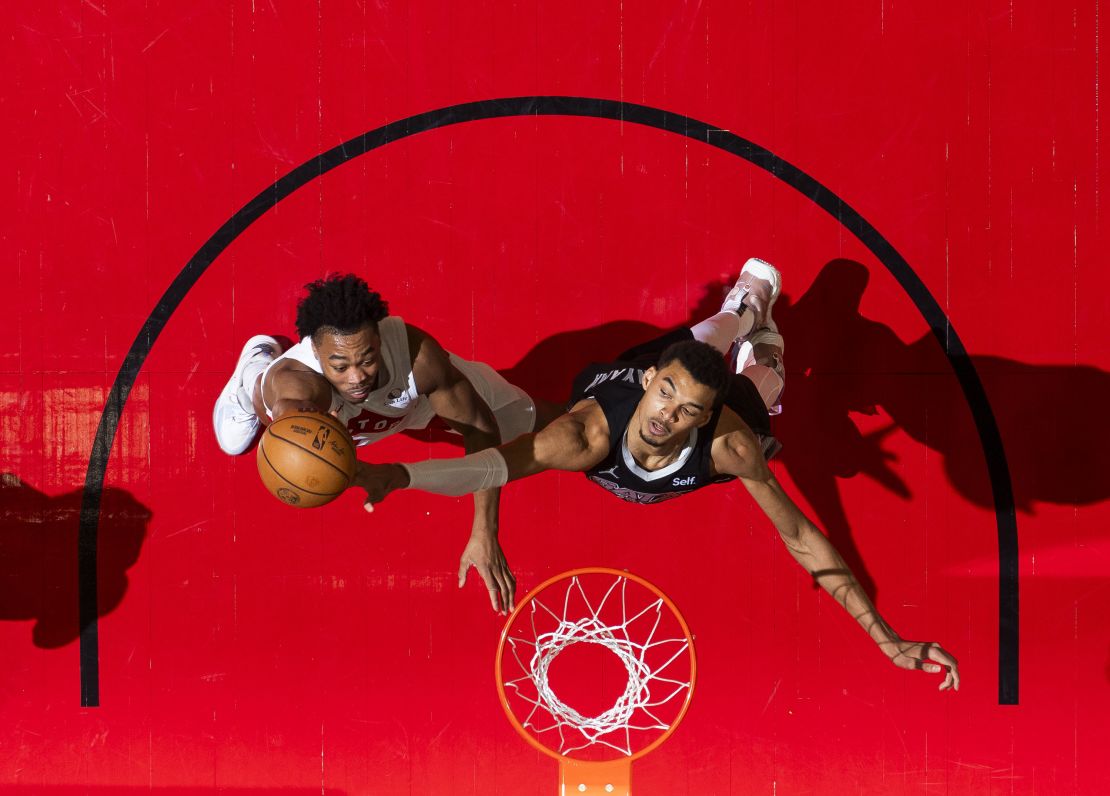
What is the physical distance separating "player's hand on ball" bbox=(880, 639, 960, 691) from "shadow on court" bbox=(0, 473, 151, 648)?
3.62 meters

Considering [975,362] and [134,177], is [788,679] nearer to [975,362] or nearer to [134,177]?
[975,362]

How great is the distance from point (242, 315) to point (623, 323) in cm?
194

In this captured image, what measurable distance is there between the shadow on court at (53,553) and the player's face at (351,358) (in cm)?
182

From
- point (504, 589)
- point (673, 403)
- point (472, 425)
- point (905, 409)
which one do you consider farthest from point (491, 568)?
point (905, 409)

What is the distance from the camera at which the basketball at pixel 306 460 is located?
308 cm

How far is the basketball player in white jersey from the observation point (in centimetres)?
346

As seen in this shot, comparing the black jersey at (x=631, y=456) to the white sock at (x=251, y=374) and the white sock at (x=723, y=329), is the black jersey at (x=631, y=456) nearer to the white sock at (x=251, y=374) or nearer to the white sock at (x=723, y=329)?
the white sock at (x=723, y=329)

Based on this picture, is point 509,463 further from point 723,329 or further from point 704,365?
point 723,329

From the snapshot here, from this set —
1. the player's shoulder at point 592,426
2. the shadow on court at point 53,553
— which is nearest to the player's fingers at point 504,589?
the player's shoulder at point 592,426

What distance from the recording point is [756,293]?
14.3 feet

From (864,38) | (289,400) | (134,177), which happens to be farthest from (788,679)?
(134,177)

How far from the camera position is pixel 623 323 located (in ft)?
15.2

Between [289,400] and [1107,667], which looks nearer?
[289,400]

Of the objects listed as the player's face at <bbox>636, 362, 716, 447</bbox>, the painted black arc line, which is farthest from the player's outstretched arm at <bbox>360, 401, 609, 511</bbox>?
the painted black arc line
